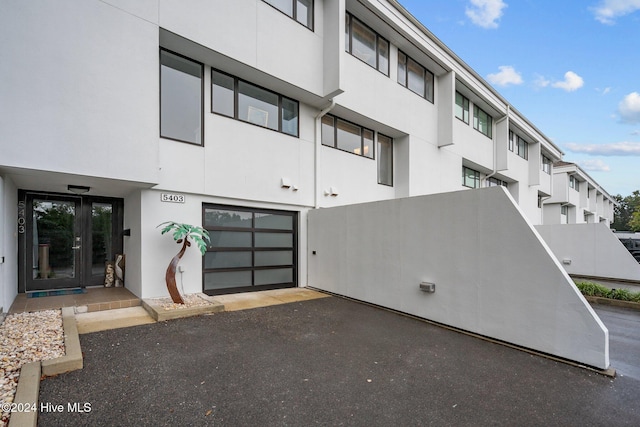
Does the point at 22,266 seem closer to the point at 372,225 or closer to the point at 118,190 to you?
the point at 118,190

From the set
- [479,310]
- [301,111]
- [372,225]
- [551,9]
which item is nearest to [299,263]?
[372,225]

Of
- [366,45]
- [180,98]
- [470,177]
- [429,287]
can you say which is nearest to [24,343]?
[180,98]

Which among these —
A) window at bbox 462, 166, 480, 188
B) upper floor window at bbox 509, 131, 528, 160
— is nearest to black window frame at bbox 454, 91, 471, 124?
window at bbox 462, 166, 480, 188

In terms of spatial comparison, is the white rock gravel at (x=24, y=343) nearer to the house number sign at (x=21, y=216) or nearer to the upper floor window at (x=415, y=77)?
the house number sign at (x=21, y=216)

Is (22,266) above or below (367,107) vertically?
below

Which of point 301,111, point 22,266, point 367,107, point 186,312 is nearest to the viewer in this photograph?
point 186,312

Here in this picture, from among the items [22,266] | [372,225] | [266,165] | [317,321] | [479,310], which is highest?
[266,165]

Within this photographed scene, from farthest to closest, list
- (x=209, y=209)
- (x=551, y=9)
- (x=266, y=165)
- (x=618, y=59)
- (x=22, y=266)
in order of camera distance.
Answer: (x=618, y=59)
(x=551, y=9)
(x=266, y=165)
(x=209, y=209)
(x=22, y=266)

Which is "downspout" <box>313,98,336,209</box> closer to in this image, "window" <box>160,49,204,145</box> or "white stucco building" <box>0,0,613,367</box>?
"white stucco building" <box>0,0,613,367</box>

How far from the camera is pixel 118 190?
585 cm

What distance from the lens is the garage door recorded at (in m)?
6.61

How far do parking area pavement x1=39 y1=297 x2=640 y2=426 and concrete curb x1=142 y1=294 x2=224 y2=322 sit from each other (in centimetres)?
36

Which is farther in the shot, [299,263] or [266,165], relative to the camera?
[299,263]

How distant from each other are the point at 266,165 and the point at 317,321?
398cm
